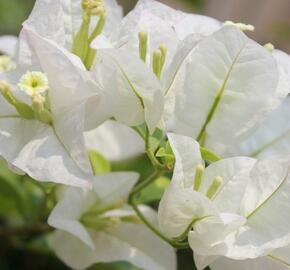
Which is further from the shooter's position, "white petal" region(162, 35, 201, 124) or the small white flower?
the small white flower

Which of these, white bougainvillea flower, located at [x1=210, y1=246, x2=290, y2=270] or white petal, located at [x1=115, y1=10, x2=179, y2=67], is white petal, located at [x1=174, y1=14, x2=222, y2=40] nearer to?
white petal, located at [x1=115, y1=10, x2=179, y2=67]

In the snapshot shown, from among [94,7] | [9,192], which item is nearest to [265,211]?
[94,7]

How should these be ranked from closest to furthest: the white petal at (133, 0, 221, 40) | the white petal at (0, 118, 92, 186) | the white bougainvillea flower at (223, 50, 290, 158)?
the white petal at (0, 118, 92, 186), the white petal at (133, 0, 221, 40), the white bougainvillea flower at (223, 50, 290, 158)

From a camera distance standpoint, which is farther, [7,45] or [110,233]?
[7,45]

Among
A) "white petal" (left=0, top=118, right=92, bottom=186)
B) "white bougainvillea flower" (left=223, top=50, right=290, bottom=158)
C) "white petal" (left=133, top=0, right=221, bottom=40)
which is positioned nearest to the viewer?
"white petal" (left=0, top=118, right=92, bottom=186)

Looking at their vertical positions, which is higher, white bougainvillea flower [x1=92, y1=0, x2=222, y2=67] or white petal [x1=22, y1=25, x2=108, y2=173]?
white bougainvillea flower [x1=92, y1=0, x2=222, y2=67]

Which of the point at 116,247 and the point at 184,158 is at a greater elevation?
the point at 184,158

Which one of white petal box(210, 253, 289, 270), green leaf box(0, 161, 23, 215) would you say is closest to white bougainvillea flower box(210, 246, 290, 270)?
white petal box(210, 253, 289, 270)

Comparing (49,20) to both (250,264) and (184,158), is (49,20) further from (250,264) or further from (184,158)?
(250,264)
